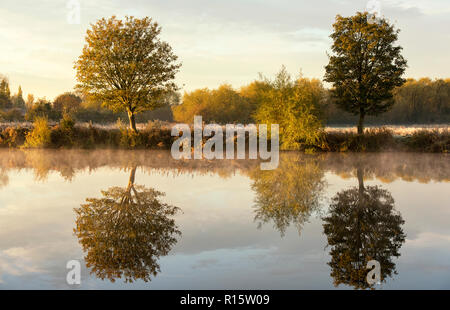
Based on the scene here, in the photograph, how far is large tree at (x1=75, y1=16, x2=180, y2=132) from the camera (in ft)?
96.4

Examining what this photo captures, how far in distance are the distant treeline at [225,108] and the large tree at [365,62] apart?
26.1 ft

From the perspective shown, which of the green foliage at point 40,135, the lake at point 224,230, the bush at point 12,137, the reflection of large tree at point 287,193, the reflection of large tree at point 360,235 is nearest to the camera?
the lake at point 224,230

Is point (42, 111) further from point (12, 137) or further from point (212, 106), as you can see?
point (212, 106)

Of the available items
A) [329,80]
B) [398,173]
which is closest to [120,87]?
[329,80]

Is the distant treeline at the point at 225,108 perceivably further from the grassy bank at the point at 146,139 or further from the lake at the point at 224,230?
the lake at the point at 224,230

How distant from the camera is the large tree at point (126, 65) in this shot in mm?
29391

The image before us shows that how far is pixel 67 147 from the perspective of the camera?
28422 millimetres

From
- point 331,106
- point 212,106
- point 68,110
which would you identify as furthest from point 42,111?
point 331,106

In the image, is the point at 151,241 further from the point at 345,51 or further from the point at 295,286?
the point at 345,51

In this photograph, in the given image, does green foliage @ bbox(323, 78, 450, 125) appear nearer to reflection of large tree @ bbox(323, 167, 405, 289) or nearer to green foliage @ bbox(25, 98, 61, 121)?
green foliage @ bbox(25, 98, 61, 121)

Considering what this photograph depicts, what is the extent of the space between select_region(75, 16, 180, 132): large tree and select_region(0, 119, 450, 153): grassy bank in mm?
2174

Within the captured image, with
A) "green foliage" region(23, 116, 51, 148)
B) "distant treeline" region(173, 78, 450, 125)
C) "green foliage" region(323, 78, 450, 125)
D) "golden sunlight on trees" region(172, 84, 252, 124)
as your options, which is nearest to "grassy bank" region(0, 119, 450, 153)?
"green foliage" region(23, 116, 51, 148)

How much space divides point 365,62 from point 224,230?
82.5ft

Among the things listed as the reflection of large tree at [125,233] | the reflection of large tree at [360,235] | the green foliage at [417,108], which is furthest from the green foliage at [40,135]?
the green foliage at [417,108]
